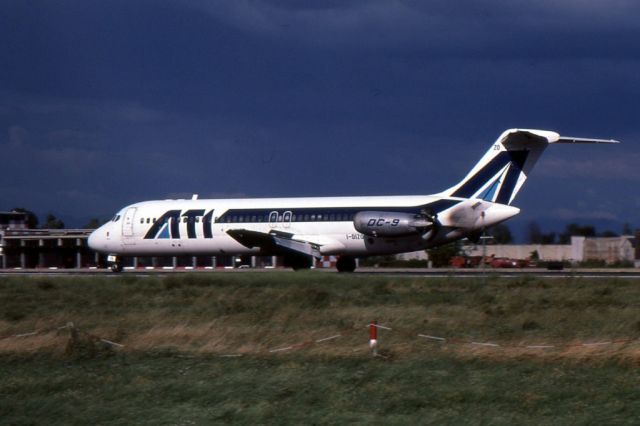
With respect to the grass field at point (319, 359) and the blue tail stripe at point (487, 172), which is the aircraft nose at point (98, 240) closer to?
the blue tail stripe at point (487, 172)

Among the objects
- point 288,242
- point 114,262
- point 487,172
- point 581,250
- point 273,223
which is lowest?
point 114,262

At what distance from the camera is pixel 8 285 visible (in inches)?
1373

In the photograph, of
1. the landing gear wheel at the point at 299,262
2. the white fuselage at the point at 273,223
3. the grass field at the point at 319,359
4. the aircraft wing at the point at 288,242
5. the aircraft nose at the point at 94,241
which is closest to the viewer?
the grass field at the point at 319,359

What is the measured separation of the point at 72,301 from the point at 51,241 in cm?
4729

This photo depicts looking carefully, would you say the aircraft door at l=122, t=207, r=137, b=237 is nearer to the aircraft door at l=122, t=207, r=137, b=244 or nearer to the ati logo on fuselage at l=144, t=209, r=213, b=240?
the aircraft door at l=122, t=207, r=137, b=244

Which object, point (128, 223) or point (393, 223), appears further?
point (128, 223)

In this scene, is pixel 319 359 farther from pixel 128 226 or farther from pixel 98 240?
pixel 98 240

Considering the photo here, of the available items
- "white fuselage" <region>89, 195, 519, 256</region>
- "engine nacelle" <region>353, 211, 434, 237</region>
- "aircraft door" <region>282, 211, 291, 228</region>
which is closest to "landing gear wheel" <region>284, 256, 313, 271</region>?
"white fuselage" <region>89, 195, 519, 256</region>

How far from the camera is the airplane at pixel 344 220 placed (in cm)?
4050

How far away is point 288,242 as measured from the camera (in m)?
43.1

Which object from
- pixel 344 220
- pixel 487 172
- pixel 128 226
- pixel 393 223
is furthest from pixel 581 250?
pixel 128 226

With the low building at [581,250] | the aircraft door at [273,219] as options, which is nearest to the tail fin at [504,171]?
the aircraft door at [273,219]

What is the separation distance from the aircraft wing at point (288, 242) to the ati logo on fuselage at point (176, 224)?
8.83ft

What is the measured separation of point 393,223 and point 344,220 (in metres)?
2.82
